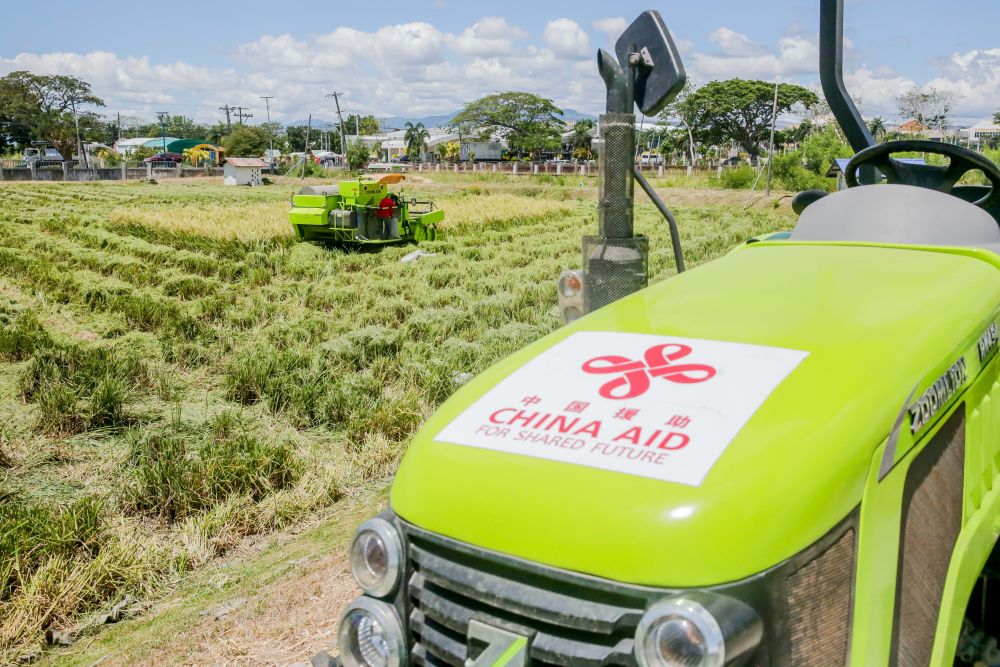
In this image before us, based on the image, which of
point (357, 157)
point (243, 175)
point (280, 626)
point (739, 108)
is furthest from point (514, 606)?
point (357, 157)

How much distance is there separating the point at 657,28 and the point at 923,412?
5.94 feet

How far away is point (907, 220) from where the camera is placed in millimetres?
2682

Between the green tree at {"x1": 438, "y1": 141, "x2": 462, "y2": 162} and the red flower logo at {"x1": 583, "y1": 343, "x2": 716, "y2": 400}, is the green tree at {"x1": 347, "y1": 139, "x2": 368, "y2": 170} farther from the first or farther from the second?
the red flower logo at {"x1": 583, "y1": 343, "x2": 716, "y2": 400}

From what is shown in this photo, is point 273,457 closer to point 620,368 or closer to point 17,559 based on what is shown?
point 17,559

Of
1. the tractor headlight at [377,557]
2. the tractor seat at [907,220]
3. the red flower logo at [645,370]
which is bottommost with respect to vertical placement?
the tractor headlight at [377,557]

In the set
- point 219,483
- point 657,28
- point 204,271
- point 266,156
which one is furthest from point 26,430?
point 266,156

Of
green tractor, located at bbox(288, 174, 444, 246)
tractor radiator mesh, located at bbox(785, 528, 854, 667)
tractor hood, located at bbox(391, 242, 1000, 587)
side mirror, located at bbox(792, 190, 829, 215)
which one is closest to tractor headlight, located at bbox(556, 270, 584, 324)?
side mirror, located at bbox(792, 190, 829, 215)

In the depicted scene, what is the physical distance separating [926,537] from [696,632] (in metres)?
0.73

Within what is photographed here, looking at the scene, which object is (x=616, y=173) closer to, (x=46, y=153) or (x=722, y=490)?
(x=722, y=490)

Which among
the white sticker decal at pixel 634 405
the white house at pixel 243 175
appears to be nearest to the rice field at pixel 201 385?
the white sticker decal at pixel 634 405

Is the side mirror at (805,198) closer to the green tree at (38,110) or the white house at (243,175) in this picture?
the white house at (243,175)

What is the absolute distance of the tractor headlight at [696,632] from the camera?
1477mm

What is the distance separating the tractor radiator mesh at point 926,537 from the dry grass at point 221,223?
16.6 m

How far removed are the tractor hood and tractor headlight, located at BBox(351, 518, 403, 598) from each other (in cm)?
7
